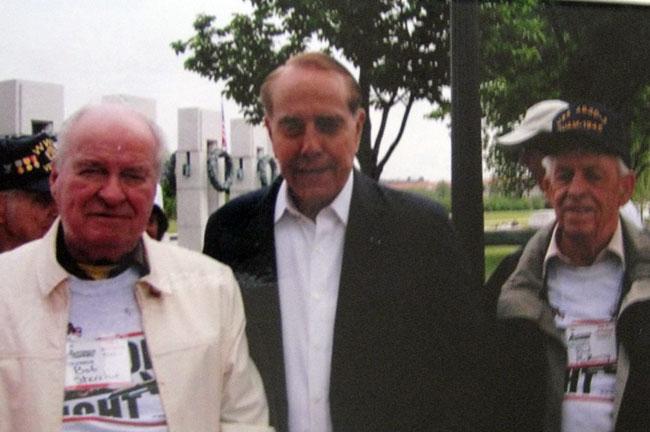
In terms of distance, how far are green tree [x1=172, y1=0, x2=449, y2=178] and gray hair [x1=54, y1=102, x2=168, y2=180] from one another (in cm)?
22

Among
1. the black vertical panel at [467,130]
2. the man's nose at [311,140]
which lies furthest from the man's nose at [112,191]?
the black vertical panel at [467,130]

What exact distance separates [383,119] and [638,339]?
0.96 m

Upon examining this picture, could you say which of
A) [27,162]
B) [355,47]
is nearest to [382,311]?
[355,47]

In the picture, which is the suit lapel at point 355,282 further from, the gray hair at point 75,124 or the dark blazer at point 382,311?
the gray hair at point 75,124

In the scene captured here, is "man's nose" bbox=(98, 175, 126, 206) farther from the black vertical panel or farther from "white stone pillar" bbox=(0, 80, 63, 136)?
the black vertical panel

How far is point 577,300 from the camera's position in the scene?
2340 millimetres

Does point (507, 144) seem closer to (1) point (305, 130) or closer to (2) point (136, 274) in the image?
(1) point (305, 130)

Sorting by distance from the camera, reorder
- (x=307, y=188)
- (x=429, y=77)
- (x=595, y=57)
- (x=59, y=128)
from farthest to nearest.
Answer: (x=595, y=57), (x=429, y=77), (x=307, y=188), (x=59, y=128)

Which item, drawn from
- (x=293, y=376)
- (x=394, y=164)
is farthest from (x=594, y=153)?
(x=293, y=376)

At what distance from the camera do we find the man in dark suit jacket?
2102mm

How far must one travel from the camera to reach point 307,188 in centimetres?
211

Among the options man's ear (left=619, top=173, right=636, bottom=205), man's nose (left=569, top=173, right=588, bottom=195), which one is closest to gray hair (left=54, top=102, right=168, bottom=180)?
man's nose (left=569, top=173, right=588, bottom=195)

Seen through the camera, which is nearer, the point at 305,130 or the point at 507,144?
the point at 305,130

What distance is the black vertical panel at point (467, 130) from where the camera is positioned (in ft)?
7.48
